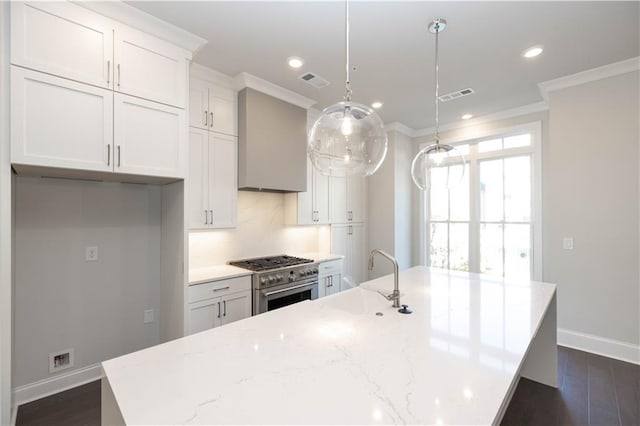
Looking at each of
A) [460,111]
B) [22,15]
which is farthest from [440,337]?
[460,111]

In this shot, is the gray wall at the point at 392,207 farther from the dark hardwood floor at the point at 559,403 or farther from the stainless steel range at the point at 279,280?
the dark hardwood floor at the point at 559,403

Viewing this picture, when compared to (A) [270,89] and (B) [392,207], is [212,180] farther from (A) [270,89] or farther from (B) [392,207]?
(B) [392,207]

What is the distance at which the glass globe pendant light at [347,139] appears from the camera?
5.06 ft

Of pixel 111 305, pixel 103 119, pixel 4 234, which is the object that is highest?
pixel 103 119

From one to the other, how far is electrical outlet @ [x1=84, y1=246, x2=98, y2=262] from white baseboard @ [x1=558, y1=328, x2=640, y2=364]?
4.72 metres

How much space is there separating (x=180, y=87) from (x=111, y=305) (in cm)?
198

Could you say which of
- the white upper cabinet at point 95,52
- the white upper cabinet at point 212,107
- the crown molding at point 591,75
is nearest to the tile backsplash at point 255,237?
the white upper cabinet at point 212,107

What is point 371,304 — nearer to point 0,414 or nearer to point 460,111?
point 0,414

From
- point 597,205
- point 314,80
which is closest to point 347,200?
point 314,80

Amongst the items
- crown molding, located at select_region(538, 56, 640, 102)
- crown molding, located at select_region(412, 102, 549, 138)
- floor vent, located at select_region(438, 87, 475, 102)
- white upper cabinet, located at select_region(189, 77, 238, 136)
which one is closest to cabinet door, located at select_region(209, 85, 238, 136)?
white upper cabinet, located at select_region(189, 77, 238, 136)

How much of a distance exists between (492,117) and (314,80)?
2769mm

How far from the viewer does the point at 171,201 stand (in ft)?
8.61

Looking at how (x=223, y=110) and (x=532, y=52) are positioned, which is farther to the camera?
(x=223, y=110)

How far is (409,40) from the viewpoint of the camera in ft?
7.94
